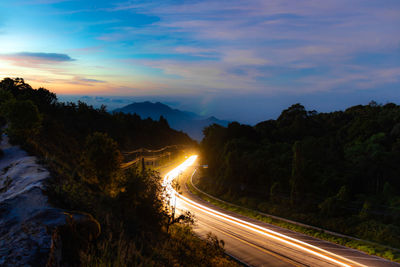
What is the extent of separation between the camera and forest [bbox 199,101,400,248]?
30.1 meters

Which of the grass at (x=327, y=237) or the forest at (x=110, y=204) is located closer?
the forest at (x=110, y=204)

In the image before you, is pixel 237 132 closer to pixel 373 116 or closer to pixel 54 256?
pixel 373 116

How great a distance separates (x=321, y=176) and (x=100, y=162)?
29.3 meters

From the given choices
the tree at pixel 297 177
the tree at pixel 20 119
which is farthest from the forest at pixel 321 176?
the tree at pixel 20 119

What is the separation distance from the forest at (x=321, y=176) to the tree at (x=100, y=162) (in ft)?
70.4

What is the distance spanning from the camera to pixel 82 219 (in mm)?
6637

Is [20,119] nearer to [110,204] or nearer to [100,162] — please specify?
[100,162]

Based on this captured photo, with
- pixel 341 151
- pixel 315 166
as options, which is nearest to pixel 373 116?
pixel 341 151

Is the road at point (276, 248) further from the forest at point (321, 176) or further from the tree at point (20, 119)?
the tree at point (20, 119)

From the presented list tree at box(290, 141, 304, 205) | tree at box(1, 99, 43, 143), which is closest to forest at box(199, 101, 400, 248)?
tree at box(290, 141, 304, 205)

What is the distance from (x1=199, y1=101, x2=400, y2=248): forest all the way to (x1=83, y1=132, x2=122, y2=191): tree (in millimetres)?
21446

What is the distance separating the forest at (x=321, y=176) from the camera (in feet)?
98.7

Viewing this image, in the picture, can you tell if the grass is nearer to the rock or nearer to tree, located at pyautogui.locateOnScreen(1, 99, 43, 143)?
the rock

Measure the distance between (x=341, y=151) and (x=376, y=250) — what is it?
34.9 m
